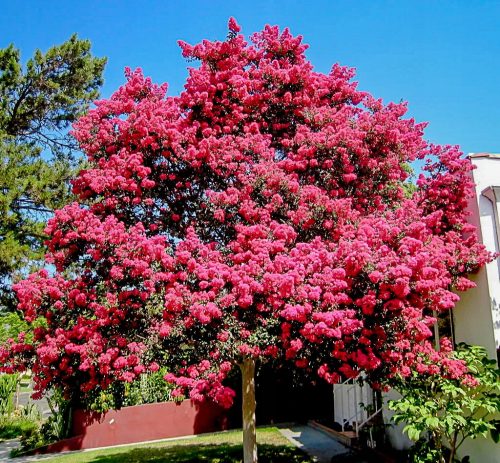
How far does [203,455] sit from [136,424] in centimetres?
443

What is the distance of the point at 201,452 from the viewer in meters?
13.0

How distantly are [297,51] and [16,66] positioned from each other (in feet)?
42.1

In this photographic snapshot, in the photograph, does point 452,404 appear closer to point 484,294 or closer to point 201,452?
point 484,294

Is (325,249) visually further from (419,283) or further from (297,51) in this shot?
(297,51)

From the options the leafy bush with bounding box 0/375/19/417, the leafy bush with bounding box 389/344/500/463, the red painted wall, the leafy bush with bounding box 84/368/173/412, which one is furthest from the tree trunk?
the leafy bush with bounding box 0/375/19/417

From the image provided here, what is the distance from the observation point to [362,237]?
7.65 meters

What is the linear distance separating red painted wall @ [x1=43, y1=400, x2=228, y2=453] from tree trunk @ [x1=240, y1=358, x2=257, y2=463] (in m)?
6.82

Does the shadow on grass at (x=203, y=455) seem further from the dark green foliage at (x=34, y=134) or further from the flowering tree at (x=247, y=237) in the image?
the dark green foliage at (x=34, y=134)

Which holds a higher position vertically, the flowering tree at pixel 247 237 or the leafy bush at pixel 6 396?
the flowering tree at pixel 247 237

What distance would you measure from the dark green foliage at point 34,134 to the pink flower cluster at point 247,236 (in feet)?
26.4

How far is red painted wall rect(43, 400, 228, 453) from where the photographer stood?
15.6 m

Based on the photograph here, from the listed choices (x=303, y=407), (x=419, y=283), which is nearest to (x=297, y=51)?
(x=419, y=283)

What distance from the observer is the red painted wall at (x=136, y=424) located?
15.6m

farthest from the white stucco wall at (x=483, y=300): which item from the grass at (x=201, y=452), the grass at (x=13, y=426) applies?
the grass at (x=13, y=426)
